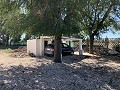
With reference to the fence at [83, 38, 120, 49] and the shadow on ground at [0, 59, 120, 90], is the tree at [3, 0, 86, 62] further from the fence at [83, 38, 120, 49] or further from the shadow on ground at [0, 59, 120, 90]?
the fence at [83, 38, 120, 49]

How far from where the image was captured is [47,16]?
44.9 ft

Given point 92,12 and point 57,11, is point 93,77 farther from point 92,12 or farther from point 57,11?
point 92,12

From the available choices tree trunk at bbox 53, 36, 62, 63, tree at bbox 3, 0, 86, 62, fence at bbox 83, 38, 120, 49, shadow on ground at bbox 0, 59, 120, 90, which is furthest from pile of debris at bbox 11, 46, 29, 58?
shadow on ground at bbox 0, 59, 120, 90

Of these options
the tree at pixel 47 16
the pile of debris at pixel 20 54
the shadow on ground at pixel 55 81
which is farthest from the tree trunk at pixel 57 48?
the pile of debris at pixel 20 54

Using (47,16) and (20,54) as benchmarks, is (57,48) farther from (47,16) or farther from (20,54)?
(20,54)

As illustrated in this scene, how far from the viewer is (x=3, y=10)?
50.5 feet

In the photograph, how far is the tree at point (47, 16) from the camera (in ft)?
43.6

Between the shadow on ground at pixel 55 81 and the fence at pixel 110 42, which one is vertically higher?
the fence at pixel 110 42

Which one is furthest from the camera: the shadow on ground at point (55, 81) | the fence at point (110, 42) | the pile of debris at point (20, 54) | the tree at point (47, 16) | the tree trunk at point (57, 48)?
the fence at point (110, 42)

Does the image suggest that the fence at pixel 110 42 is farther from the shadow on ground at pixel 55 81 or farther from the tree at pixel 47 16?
the shadow on ground at pixel 55 81

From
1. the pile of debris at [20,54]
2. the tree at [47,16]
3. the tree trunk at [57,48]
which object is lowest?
the pile of debris at [20,54]

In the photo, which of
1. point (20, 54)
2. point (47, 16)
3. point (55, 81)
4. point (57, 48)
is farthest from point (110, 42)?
point (55, 81)

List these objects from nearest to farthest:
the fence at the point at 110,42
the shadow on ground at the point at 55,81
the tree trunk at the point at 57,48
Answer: the shadow on ground at the point at 55,81 → the tree trunk at the point at 57,48 → the fence at the point at 110,42

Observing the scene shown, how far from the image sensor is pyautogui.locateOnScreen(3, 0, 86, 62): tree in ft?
43.6
